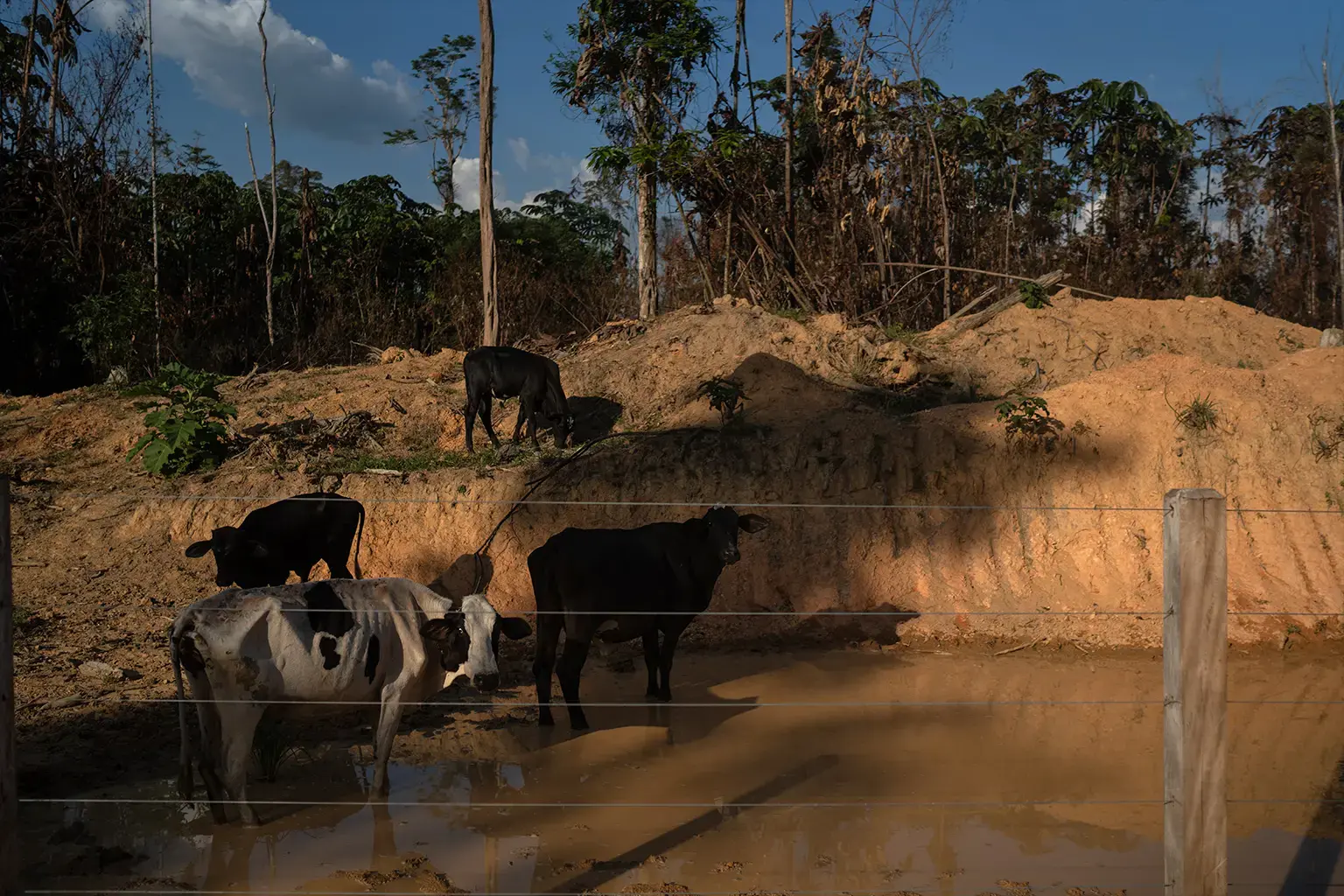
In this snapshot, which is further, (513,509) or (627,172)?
(627,172)

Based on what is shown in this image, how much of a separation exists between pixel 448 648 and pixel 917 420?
7.18 meters

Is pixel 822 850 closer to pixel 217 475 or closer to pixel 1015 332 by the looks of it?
pixel 217 475

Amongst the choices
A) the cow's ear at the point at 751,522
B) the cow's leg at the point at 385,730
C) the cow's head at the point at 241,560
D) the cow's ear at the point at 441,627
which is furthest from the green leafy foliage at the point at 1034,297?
the cow's leg at the point at 385,730

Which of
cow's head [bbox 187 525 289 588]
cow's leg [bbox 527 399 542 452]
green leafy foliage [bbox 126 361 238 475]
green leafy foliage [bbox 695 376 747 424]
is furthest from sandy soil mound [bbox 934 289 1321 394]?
green leafy foliage [bbox 126 361 238 475]

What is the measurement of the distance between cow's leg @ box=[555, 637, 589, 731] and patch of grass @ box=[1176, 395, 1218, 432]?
7.55 meters

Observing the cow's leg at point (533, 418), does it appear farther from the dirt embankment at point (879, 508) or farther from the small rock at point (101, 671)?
the small rock at point (101, 671)

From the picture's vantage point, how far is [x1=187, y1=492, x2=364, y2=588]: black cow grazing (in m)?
9.05

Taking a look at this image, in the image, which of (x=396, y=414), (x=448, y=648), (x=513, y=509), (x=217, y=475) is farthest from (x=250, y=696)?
(x=396, y=414)

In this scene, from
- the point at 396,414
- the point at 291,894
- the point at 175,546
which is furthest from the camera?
the point at 396,414

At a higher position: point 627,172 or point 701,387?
point 627,172

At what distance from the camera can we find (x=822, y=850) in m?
5.78

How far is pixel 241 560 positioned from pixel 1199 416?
9.98m

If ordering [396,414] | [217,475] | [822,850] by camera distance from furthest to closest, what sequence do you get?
[396,414], [217,475], [822,850]

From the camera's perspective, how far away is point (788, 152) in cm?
1784
